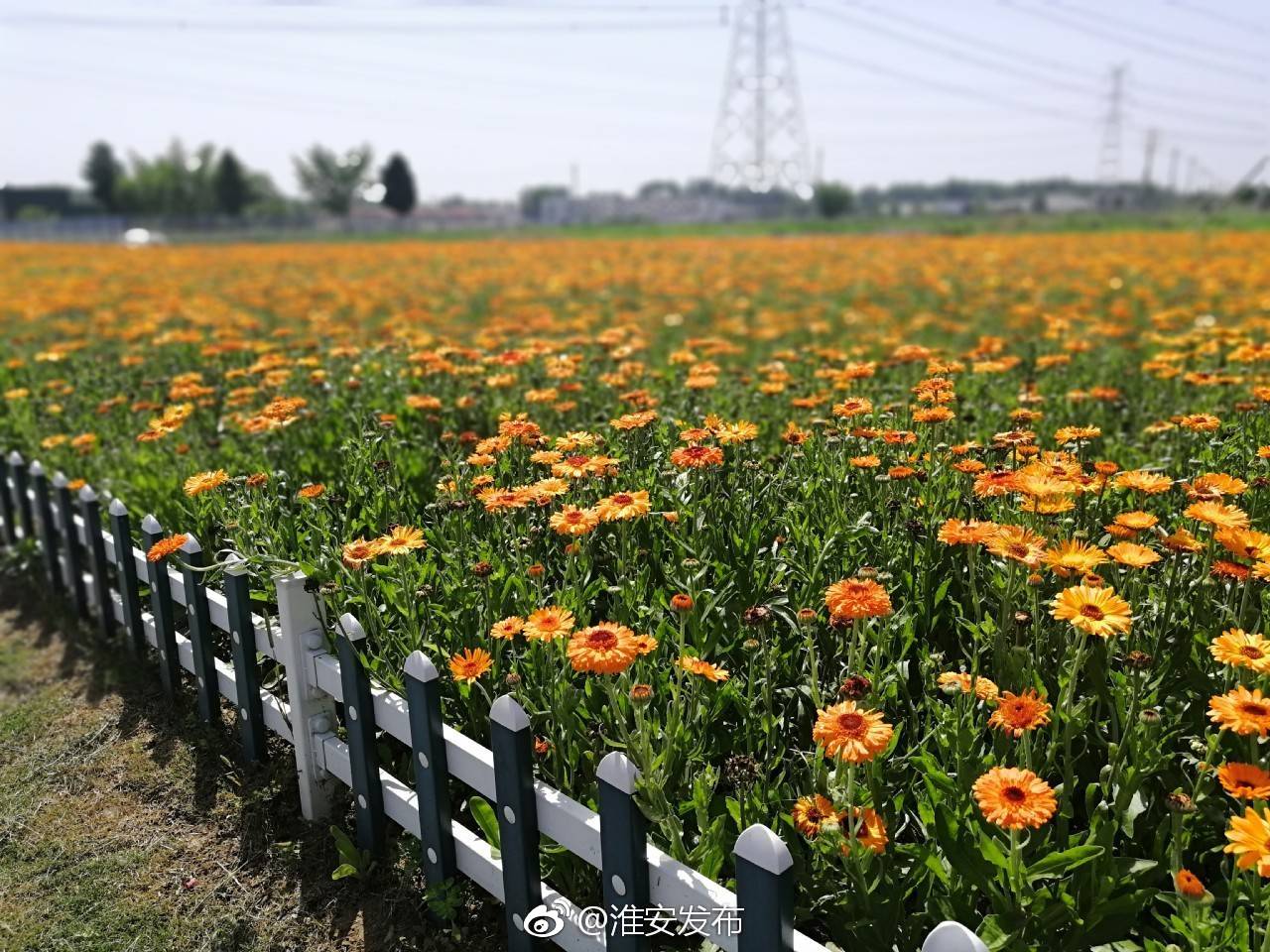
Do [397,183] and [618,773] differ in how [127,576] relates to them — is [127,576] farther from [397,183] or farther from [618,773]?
[397,183]

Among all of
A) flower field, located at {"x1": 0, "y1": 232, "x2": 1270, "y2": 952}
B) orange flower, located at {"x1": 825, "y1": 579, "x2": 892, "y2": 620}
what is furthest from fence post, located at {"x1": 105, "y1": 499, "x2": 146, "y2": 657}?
orange flower, located at {"x1": 825, "y1": 579, "x2": 892, "y2": 620}

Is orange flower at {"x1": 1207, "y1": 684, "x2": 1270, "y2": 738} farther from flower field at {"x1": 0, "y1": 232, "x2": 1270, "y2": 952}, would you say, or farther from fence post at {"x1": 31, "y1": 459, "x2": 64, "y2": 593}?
fence post at {"x1": 31, "y1": 459, "x2": 64, "y2": 593}

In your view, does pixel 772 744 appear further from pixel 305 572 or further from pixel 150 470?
pixel 150 470

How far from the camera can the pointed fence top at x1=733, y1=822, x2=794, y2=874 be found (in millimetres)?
1537

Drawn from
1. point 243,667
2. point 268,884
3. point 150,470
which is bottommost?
point 268,884

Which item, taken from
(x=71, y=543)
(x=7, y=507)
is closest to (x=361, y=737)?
(x=71, y=543)

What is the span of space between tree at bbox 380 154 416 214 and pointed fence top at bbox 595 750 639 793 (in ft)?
286

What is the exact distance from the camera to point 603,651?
1.88 meters

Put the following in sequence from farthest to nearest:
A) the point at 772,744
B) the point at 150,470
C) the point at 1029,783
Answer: the point at 150,470
the point at 772,744
the point at 1029,783

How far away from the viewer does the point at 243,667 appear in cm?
294

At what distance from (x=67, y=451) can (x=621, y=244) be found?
18621mm

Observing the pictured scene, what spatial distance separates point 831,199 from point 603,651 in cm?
7848

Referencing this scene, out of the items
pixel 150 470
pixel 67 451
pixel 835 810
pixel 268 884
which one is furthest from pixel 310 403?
pixel 835 810

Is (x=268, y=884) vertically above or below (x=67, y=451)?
below
